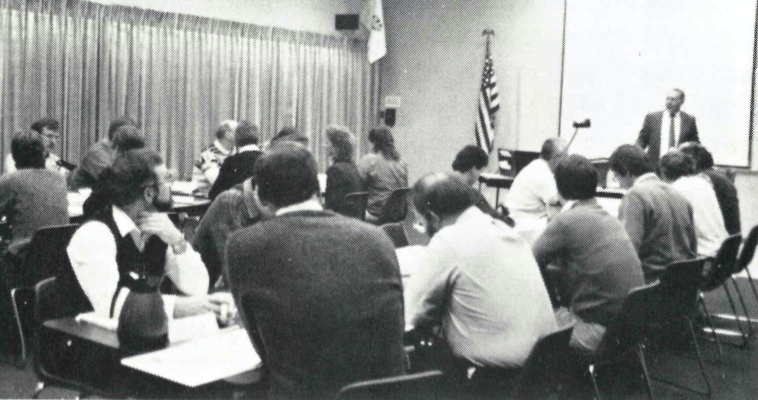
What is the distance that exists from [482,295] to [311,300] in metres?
0.81

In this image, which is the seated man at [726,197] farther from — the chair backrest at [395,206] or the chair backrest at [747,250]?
the chair backrest at [395,206]

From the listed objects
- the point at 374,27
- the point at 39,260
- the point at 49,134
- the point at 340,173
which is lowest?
the point at 39,260

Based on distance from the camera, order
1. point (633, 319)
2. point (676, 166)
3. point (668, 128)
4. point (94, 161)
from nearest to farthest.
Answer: point (633, 319) → point (676, 166) → point (94, 161) → point (668, 128)

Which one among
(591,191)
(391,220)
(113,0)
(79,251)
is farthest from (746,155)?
(79,251)

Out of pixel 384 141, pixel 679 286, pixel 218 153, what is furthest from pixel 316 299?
pixel 218 153

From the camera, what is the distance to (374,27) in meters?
11.1

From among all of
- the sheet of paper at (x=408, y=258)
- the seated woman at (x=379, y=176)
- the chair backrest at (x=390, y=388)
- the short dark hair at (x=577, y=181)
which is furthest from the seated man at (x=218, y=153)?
the chair backrest at (x=390, y=388)

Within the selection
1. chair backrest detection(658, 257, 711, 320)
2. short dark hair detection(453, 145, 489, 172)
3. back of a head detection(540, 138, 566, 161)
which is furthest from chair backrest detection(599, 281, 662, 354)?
back of a head detection(540, 138, 566, 161)

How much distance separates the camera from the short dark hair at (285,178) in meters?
2.45

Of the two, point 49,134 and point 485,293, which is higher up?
point 49,134

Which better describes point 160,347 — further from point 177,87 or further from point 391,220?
point 177,87

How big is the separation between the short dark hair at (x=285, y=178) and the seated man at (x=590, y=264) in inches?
64.2

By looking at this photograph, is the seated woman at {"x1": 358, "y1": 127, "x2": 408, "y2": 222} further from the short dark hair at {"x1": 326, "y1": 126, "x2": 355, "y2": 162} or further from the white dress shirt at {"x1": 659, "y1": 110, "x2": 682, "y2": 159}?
the white dress shirt at {"x1": 659, "y1": 110, "x2": 682, "y2": 159}

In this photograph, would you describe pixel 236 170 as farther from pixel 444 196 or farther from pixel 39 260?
pixel 444 196
